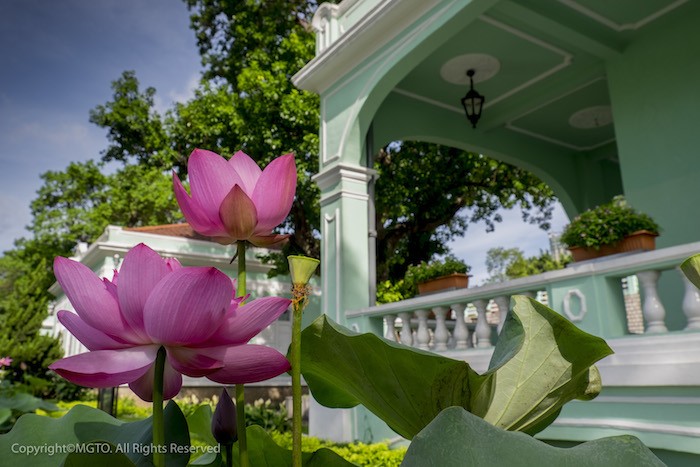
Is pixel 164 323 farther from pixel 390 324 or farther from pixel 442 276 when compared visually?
pixel 442 276

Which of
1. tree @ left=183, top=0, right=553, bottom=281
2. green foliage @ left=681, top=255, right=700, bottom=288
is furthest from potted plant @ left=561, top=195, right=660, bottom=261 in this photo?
tree @ left=183, top=0, right=553, bottom=281

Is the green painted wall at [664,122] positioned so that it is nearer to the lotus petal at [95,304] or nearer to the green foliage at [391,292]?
the green foliage at [391,292]

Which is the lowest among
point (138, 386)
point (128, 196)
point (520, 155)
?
point (138, 386)

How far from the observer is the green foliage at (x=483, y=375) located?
734 mm

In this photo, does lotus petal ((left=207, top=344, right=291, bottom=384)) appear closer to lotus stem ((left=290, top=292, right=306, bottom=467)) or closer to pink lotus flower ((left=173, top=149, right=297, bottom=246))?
lotus stem ((left=290, top=292, right=306, bottom=467))

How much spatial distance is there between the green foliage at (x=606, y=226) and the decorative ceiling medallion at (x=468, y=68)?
2790 millimetres

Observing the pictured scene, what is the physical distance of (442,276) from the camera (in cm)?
668

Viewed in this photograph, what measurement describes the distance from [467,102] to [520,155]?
233 cm

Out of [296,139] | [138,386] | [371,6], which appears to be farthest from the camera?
[296,139]

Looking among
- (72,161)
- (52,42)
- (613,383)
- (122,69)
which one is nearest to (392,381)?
(613,383)

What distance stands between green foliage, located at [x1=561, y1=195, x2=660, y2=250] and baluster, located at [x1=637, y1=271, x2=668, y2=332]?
1.03m

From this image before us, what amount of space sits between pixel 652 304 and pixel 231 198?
3.97 m

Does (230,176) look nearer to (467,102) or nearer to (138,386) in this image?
(138,386)

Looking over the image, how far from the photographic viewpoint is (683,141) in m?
6.02
